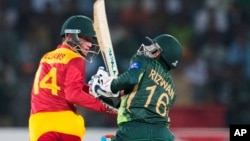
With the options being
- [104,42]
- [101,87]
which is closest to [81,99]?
[101,87]

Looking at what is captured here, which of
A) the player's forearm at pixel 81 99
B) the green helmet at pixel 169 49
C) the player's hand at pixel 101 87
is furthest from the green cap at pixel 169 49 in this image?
the player's forearm at pixel 81 99

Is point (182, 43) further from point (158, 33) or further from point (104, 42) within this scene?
point (104, 42)

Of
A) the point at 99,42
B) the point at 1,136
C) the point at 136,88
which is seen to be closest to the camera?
the point at 136,88

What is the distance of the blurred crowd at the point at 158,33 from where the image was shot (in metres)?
15.7

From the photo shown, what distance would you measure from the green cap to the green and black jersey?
0.26ft

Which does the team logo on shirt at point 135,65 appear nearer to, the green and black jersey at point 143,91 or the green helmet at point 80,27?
the green and black jersey at point 143,91

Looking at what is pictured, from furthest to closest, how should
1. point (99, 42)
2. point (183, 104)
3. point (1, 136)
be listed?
point (183, 104), point (1, 136), point (99, 42)

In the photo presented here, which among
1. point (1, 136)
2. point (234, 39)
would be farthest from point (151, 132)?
point (234, 39)

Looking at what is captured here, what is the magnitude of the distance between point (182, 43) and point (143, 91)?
7.66m

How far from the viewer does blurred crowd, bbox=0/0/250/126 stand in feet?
51.4

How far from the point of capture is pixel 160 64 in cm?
904

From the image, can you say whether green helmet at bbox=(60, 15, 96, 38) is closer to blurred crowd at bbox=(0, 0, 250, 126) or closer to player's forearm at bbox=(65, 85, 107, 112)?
player's forearm at bbox=(65, 85, 107, 112)

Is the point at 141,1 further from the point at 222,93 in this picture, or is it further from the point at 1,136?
the point at 1,136

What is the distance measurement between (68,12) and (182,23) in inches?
68.9
